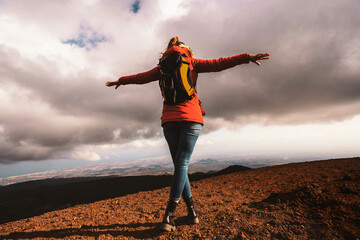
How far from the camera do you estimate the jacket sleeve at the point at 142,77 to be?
292 cm

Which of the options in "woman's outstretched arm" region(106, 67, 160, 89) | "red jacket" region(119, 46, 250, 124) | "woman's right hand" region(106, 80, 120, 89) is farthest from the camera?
"woman's right hand" region(106, 80, 120, 89)

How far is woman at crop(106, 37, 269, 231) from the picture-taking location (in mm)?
2525

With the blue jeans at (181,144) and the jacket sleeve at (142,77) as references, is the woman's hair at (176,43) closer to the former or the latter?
the jacket sleeve at (142,77)

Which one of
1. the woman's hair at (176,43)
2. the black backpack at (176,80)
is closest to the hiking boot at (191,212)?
the black backpack at (176,80)

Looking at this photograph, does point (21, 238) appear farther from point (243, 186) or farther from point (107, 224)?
point (243, 186)

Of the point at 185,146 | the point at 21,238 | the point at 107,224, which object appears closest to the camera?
the point at 185,146

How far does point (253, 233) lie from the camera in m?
2.40

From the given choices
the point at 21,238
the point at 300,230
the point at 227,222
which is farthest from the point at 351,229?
the point at 21,238

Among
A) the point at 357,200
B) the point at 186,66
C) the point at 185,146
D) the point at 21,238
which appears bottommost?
the point at 21,238

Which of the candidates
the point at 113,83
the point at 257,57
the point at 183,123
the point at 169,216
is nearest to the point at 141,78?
the point at 113,83

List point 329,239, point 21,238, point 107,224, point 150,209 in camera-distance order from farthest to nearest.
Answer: point 150,209
point 107,224
point 21,238
point 329,239

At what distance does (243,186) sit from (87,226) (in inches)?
182

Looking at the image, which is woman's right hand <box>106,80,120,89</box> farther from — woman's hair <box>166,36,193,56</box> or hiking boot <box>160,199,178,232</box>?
hiking boot <box>160,199,178,232</box>

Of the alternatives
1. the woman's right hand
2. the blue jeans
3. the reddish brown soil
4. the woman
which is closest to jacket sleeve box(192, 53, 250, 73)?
the woman
